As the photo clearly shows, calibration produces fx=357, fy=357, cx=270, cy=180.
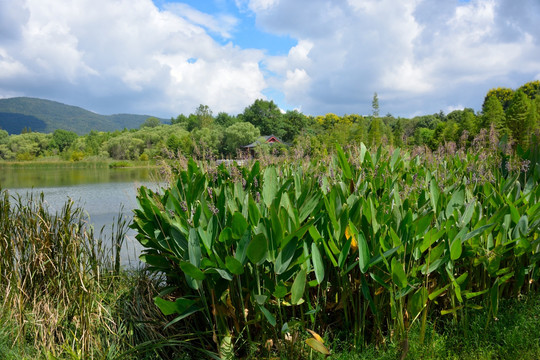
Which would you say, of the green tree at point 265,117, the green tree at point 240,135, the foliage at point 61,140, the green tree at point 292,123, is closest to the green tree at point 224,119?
the green tree at point 265,117

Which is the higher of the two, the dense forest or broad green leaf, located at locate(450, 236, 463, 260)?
Result: the dense forest

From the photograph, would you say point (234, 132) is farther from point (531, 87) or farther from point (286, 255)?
point (286, 255)

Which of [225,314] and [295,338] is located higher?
[225,314]

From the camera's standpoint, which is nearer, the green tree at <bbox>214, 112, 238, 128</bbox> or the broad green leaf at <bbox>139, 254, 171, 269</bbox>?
the broad green leaf at <bbox>139, 254, 171, 269</bbox>

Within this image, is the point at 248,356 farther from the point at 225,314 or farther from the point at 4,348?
the point at 4,348

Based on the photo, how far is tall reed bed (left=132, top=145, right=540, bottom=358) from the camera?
163 centimetres

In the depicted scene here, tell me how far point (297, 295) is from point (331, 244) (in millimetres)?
286

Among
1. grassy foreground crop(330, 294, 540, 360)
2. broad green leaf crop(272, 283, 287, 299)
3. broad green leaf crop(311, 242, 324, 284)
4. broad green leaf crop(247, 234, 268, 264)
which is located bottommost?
A: grassy foreground crop(330, 294, 540, 360)

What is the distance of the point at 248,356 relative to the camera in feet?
5.73

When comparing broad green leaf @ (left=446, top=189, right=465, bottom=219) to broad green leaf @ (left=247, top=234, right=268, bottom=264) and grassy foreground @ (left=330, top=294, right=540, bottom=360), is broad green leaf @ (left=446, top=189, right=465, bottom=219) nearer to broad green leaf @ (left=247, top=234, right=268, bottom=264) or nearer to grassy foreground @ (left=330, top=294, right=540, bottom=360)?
grassy foreground @ (left=330, top=294, right=540, bottom=360)

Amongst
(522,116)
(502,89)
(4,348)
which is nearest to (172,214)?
(4,348)

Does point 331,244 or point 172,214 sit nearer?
point 331,244

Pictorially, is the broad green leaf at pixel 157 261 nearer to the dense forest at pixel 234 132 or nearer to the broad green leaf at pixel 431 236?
the broad green leaf at pixel 431 236

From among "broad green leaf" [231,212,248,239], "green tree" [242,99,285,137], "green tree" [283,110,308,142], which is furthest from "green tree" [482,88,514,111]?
"broad green leaf" [231,212,248,239]
